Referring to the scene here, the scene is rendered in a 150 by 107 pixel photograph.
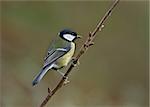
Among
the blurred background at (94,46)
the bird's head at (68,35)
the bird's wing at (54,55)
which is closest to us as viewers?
the bird's wing at (54,55)

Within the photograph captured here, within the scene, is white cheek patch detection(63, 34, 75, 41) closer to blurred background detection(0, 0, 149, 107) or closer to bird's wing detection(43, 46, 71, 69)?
bird's wing detection(43, 46, 71, 69)

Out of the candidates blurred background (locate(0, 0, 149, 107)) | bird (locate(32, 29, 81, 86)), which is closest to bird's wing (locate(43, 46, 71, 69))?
bird (locate(32, 29, 81, 86))

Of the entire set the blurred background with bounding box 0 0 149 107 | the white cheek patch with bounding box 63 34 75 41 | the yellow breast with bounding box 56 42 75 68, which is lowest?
the blurred background with bounding box 0 0 149 107

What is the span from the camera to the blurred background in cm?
715

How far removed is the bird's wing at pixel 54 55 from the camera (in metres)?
3.41

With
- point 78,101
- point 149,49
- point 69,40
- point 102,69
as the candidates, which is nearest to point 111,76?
point 102,69

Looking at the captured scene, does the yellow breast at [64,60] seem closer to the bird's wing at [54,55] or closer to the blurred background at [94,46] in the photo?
the bird's wing at [54,55]

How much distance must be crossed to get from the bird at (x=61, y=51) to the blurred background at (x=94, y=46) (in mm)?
3233

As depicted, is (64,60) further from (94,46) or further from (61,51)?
(94,46)

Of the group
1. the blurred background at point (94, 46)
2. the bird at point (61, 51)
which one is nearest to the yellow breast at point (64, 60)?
the bird at point (61, 51)

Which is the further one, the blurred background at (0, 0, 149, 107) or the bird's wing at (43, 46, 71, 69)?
the blurred background at (0, 0, 149, 107)

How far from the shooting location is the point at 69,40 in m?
3.61

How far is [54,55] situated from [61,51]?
9 cm

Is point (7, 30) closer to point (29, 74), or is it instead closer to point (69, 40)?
point (29, 74)
